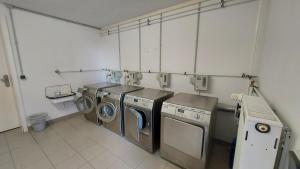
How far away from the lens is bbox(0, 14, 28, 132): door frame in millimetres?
2250

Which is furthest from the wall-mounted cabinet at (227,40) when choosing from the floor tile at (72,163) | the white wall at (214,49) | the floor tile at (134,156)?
the floor tile at (72,163)

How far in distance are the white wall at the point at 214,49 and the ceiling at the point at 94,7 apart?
377 mm

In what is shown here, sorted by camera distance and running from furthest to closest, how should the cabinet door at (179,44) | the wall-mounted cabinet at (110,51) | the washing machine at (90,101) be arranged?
the wall-mounted cabinet at (110,51) → the washing machine at (90,101) → the cabinet door at (179,44)

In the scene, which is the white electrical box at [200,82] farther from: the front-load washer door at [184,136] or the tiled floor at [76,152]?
the tiled floor at [76,152]

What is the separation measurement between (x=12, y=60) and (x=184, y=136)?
10.9 feet

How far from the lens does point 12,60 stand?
236 centimetres

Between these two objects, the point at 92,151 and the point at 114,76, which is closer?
the point at 92,151

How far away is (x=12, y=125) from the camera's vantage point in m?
2.68

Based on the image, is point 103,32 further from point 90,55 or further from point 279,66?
point 279,66

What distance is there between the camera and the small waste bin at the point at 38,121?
8.48ft

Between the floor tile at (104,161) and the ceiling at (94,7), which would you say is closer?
the floor tile at (104,161)

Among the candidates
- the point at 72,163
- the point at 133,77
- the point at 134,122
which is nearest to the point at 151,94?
the point at 134,122

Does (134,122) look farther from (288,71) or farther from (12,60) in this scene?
(12,60)

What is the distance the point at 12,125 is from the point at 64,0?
281cm
